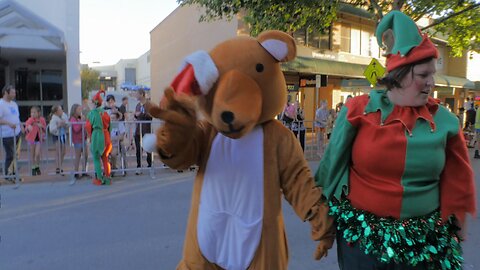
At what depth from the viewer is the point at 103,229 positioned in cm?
482

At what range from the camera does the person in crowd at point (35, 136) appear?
7812mm

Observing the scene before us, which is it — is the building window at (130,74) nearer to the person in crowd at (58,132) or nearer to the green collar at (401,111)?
the person in crowd at (58,132)

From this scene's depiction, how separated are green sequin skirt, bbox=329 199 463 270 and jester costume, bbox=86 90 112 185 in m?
6.02

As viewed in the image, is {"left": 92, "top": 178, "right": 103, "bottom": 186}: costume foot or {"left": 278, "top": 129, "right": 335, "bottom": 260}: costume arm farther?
{"left": 92, "top": 178, "right": 103, "bottom": 186}: costume foot

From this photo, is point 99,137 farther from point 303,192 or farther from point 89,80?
point 89,80

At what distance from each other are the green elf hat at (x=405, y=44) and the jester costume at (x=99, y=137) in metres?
6.08

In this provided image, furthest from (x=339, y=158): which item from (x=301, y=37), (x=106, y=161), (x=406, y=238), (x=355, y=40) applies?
(x=355, y=40)

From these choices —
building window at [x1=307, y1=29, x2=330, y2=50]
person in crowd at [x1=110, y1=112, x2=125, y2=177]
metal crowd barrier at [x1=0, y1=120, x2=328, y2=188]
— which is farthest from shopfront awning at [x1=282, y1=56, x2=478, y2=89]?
person in crowd at [x1=110, y1=112, x2=125, y2=177]

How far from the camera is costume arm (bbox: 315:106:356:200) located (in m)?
1.97

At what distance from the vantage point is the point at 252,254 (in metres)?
2.11

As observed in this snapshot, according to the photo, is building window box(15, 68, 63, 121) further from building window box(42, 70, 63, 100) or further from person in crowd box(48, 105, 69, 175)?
person in crowd box(48, 105, 69, 175)

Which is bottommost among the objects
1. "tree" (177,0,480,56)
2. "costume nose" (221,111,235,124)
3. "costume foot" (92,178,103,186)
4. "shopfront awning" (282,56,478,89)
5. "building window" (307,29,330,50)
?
"costume foot" (92,178,103,186)

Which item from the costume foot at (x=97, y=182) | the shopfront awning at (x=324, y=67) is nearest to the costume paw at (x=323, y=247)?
the costume foot at (x=97, y=182)

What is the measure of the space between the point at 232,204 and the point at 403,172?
2.85 feet
